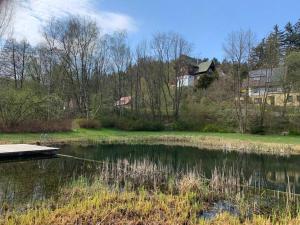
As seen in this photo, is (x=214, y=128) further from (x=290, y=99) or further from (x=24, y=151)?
(x=24, y=151)

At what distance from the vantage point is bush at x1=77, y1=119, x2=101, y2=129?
97.3 feet

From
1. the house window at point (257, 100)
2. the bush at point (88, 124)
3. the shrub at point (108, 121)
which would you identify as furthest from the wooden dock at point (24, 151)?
the house window at point (257, 100)

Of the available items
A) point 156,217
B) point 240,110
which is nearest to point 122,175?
point 156,217

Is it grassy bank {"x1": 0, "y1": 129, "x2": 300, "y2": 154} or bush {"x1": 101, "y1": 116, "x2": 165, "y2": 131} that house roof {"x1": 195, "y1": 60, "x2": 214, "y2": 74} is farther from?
grassy bank {"x1": 0, "y1": 129, "x2": 300, "y2": 154}

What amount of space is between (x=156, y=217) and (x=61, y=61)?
31.9 m

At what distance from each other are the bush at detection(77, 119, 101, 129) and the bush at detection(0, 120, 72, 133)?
7.57 ft

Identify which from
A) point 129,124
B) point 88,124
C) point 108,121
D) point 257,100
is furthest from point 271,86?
point 88,124

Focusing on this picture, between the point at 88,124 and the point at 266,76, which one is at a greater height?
the point at 266,76

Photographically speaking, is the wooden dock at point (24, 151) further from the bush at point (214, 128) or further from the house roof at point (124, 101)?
the house roof at point (124, 101)

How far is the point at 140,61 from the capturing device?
4012cm

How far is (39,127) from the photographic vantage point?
82.7ft

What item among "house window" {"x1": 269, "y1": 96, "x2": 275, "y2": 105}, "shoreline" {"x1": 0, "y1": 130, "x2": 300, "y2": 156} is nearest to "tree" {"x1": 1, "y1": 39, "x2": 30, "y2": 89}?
"shoreline" {"x1": 0, "y1": 130, "x2": 300, "y2": 156}

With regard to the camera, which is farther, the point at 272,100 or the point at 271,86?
the point at 272,100

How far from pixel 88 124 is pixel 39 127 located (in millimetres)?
5634
